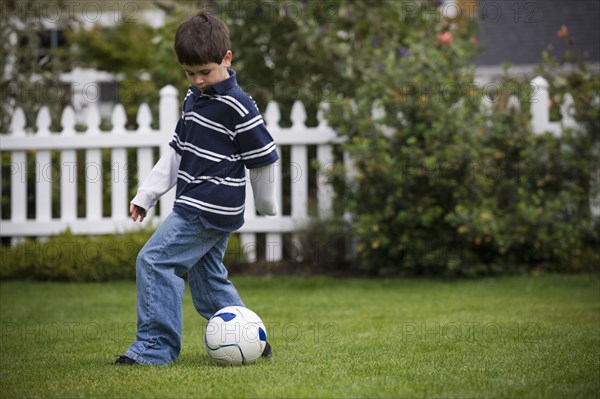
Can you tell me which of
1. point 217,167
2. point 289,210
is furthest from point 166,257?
point 289,210

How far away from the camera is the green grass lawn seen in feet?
10.3

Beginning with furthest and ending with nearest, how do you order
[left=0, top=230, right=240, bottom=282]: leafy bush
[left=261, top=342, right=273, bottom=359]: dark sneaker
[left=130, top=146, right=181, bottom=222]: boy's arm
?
[left=0, top=230, right=240, bottom=282]: leafy bush < [left=261, top=342, right=273, bottom=359]: dark sneaker < [left=130, top=146, right=181, bottom=222]: boy's arm

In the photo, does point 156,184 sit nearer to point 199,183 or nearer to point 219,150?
point 199,183

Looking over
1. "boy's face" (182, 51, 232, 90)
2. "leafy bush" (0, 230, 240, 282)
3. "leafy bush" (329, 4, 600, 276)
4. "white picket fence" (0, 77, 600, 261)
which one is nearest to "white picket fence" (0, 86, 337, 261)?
"white picket fence" (0, 77, 600, 261)

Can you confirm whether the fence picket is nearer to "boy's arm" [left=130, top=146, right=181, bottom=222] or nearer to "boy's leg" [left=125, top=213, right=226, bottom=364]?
"boy's arm" [left=130, top=146, right=181, bottom=222]

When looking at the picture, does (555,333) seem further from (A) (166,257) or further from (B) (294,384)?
(A) (166,257)

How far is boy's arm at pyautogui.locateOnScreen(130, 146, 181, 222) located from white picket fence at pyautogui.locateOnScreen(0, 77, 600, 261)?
3.61 m

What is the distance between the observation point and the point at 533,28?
14133 mm

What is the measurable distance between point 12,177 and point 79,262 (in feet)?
4.06

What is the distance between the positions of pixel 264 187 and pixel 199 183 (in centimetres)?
32

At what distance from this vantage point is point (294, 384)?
3.16 meters

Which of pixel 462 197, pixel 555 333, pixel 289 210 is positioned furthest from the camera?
pixel 289 210

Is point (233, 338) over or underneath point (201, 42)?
underneath

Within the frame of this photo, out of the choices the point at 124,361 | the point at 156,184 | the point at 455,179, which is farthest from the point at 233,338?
the point at 455,179
